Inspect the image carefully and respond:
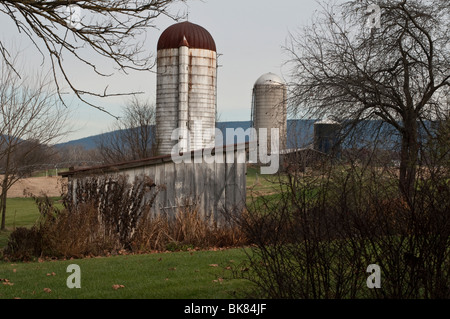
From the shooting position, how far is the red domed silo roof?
21.5 meters

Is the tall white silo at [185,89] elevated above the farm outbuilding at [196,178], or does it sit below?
above

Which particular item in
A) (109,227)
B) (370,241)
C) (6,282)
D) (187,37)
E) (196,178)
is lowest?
(6,282)

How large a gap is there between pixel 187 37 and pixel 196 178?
8.29m

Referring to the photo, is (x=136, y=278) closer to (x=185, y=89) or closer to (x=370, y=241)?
(x=370, y=241)

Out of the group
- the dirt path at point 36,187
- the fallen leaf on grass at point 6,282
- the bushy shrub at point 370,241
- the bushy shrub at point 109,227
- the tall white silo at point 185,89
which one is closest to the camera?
the bushy shrub at point 370,241

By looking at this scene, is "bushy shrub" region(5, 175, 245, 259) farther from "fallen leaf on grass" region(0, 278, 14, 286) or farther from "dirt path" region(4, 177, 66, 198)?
"dirt path" region(4, 177, 66, 198)

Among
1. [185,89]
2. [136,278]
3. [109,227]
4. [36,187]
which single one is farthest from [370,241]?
[36,187]

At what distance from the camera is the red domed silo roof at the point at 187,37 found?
2152 cm

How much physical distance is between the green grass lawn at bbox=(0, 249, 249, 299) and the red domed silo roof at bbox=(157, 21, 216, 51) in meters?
12.4

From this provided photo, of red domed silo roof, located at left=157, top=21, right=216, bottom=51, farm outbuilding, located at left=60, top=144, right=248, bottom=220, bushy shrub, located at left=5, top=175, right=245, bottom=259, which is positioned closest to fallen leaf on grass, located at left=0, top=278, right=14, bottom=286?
bushy shrub, located at left=5, top=175, right=245, bottom=259

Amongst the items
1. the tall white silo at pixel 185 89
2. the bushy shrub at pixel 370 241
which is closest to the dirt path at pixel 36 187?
the tall white silo at pixel 185 89

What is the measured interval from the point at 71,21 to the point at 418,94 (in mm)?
11639

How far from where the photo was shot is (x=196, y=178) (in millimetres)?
14984

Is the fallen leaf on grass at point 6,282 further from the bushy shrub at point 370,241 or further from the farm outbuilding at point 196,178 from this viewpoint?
the farm outbuilding at point 196,178
